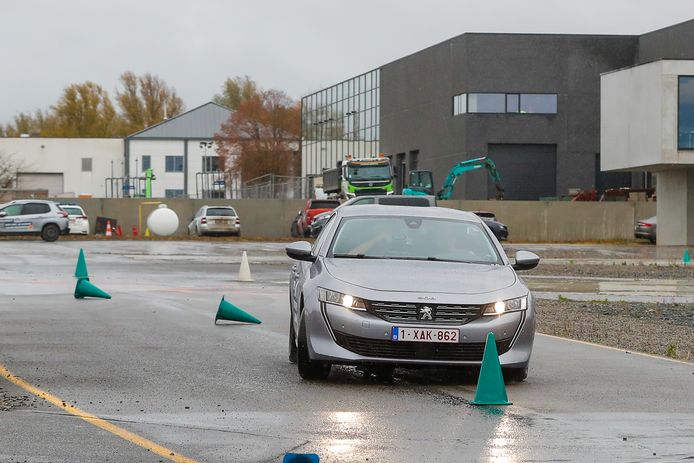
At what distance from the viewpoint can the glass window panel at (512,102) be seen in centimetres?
7544

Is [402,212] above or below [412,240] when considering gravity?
above

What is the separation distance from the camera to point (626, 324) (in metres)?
17.6

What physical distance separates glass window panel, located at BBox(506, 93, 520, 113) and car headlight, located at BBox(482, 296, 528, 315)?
6561cm

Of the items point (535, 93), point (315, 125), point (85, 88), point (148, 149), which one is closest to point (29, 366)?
point (535, 93)

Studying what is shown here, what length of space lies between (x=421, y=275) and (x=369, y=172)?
50.4m

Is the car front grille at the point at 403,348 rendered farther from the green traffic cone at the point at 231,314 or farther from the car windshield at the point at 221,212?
the car windshield at the point at 221,212

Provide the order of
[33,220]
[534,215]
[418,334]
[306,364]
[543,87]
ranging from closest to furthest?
[418,334] → [306,364] → [33,220] → [534,215] → [543,87]

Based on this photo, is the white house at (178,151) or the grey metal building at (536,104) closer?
the grey metal building at (536,104)

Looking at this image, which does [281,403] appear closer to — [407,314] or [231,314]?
[407,314]

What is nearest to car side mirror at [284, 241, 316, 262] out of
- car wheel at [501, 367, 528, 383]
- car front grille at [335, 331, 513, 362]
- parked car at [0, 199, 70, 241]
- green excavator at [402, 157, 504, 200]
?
car front grille at [335, 331, 513, 362]

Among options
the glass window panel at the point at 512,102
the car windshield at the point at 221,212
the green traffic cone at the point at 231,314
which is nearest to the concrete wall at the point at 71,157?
the glass window panel at the point at 512,102

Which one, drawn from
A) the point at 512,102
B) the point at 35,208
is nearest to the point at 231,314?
the point at 35,208

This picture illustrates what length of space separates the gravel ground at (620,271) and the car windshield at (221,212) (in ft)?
77.4

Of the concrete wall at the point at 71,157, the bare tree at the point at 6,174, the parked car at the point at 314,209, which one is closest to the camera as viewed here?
the parked car at the point at 314,209
